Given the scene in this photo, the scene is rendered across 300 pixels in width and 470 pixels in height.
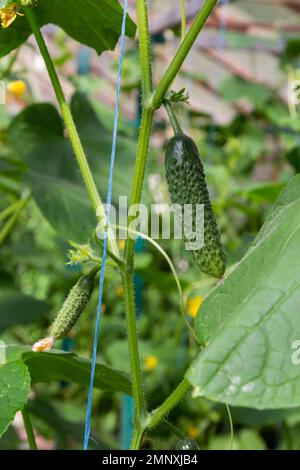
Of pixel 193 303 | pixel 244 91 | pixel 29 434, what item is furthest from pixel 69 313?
pixel 244 91

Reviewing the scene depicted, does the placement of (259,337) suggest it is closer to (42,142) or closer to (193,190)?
(193,190)

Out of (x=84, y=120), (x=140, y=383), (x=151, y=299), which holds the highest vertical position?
(x=84, y=120)

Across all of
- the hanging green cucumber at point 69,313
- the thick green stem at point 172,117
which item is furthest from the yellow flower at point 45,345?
the thick green stem at point 172,117

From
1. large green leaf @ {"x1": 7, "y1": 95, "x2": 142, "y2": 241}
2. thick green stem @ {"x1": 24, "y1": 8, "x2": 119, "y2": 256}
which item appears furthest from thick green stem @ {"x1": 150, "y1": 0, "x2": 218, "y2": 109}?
large green leaf @ {"x1": 7, "y1": 95, "x2": 142, "y2": 241}

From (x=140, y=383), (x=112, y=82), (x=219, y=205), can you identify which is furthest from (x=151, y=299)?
(x=140, y=383)

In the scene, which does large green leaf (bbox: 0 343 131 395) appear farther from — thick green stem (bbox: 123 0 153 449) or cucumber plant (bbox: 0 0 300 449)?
thick green stem (bbox: 123 0 153 449)

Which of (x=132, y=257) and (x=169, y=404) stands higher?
(x=132, y=257)

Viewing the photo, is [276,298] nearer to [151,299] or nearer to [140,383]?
[140,383]
